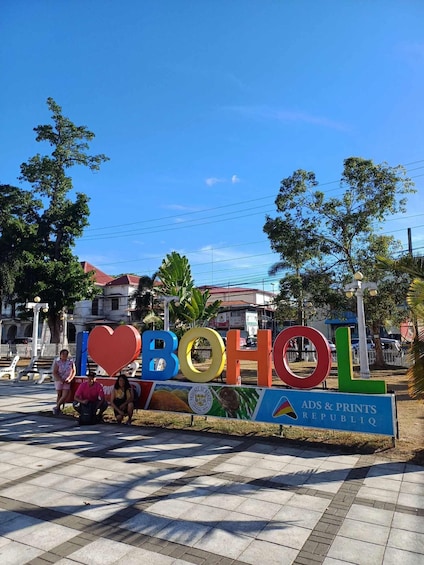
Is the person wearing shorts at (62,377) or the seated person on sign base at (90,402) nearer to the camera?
the seated person on sign base at (90,402)

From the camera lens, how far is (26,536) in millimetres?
4336

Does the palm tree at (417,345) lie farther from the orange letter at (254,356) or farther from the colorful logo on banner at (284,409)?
the orange letter at (254,356)

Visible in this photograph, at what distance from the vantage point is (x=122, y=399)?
990cm

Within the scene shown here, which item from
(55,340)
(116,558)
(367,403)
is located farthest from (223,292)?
(116,558)

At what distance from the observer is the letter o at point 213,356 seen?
9.45 m

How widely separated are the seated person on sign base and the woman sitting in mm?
332

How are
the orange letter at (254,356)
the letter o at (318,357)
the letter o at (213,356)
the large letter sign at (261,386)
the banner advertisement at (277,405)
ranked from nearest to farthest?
the banner advertisement at (277,405)
the large letter sign at (261,386)
the letter o at (318,357)
the orange letter at (254,356)
the letter o at (213,356)

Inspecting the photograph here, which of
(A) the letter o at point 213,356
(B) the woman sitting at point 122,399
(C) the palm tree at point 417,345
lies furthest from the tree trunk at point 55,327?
(C) the palm tree at point 417,345

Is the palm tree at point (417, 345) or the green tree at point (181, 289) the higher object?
the green tree at point (181, 289)

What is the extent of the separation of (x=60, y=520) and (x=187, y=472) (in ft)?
7.05

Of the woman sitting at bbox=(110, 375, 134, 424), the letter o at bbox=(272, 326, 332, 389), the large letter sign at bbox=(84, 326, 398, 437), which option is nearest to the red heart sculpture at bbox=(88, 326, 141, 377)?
the large letter sign at bbox=(84, 326, 398, 437)

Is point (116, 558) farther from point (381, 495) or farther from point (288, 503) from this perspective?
point (381, 495)

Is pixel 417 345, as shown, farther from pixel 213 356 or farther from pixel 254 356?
pixel 213 356

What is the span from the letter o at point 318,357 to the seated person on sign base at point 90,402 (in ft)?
14.3
